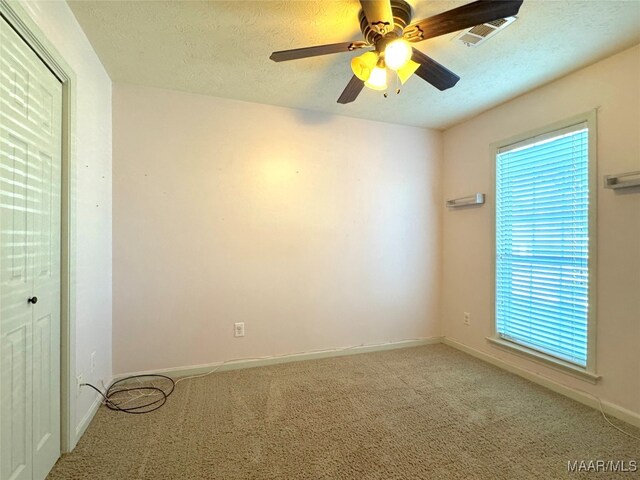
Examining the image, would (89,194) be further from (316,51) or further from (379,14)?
(379,14)

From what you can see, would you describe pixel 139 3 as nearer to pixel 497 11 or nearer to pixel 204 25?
pixel 204 25

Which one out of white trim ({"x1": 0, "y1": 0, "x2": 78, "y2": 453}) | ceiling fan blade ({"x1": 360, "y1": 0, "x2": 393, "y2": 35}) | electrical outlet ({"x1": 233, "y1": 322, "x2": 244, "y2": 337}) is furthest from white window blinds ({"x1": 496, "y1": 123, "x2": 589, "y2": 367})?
white trim ({"x1": 0, "y1": 0, "x2": 78, "y2": 453})

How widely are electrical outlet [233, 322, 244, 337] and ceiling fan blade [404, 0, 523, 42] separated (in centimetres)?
249

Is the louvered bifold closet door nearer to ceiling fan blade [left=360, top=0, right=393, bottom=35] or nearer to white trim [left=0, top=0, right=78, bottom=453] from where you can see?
white trim [left=0, top=0, right=78, bottom=453]

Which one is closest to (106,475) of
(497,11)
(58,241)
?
(58,241)

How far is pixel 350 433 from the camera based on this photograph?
177cm

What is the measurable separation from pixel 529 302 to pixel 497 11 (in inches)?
88.9

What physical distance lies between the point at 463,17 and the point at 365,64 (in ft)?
1.64

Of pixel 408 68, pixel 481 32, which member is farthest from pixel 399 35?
pixel 481 32

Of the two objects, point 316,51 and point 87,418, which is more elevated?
point 316,51

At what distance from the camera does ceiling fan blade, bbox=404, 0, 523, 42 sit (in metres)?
1.19

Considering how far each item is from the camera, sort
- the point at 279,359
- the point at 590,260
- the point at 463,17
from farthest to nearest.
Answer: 1. the point at 279,359
2. the point at 590,260
3. the point at 463,17

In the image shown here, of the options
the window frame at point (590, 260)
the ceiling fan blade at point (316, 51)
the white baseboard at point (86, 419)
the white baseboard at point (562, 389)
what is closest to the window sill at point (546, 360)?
the window frame at point (590, 260)

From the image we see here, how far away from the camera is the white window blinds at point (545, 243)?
Answer: 7.05ft
